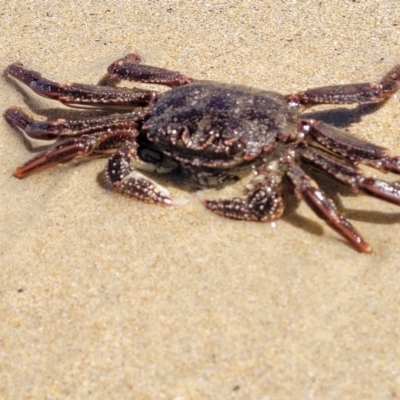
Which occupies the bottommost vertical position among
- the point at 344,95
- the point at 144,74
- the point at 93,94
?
the point at 93,94

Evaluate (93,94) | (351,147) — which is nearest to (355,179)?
(351,147)

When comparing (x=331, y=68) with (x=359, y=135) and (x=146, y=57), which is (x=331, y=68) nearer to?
(x=359, y=135)

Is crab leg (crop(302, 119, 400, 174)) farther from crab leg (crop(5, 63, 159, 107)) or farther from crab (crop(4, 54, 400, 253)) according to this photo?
crab leg (crop(5, 63, 159, 107))

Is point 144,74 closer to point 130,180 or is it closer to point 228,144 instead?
point 130,180

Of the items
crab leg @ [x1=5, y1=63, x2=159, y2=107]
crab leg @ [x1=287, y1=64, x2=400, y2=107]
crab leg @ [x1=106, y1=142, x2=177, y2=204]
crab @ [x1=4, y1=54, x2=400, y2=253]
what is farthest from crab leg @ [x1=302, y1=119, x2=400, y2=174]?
crab leg @ [x1=5, y1=63, x2=159, y2=107]

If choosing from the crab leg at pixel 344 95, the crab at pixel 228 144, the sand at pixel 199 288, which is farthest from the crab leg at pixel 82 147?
the crab leg at pixel 344 95
